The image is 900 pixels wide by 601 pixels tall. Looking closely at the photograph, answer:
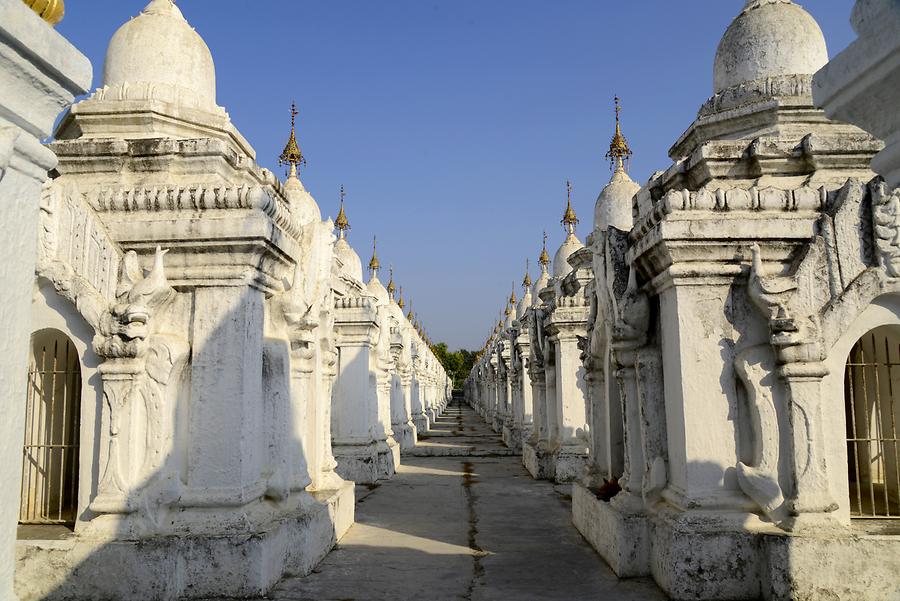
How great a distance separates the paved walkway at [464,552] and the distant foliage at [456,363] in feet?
272

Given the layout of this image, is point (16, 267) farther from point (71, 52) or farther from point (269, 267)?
point (269, 267)

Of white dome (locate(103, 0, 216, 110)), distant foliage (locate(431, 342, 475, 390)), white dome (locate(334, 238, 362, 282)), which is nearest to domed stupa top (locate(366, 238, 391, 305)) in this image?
white dome (locate(334, 238, 362, 282))

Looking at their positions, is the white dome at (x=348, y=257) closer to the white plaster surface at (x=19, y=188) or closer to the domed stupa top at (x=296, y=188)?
the domed stupa top at (x=296, y=188)

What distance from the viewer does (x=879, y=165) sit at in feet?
8.43

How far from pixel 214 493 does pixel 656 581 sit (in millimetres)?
3690

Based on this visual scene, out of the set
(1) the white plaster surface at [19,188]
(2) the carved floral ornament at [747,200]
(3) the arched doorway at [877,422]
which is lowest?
(3) the arched doorway at [877,422]

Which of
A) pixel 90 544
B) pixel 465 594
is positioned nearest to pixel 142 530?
pixel 90 544

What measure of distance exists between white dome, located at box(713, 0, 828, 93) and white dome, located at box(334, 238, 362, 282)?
466 inches

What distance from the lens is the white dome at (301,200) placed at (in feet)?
34.8

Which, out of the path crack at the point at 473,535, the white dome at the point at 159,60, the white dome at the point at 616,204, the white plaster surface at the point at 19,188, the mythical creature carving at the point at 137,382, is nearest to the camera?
the white plaster surface at the point at 19,188

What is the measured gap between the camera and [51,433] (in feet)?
20.9

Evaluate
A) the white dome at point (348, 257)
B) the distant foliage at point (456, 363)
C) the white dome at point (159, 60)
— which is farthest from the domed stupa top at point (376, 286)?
the distant foliage at point (456, 363)

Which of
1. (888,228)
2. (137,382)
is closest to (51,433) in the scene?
(137,382)

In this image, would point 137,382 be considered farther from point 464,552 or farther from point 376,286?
point 376,286
